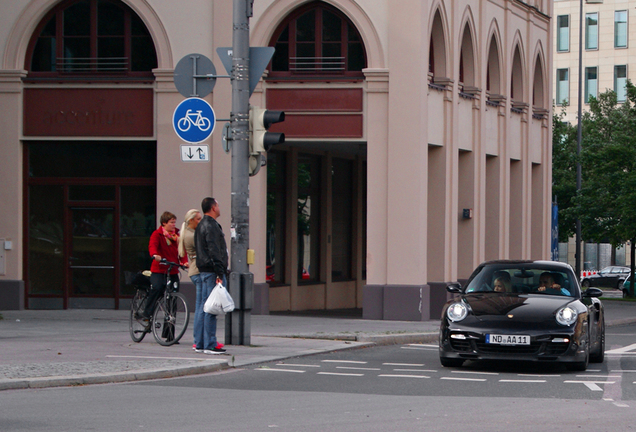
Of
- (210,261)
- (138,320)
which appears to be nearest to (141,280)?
(138,320)

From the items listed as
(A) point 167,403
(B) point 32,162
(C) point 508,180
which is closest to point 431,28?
(C) point 508,180

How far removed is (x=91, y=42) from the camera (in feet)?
70.2

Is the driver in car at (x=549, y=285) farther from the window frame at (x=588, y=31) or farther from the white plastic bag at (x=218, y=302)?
the window frame at (x=588, y=31)

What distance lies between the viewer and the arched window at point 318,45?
21.1 meters

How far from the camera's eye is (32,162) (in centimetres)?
2164

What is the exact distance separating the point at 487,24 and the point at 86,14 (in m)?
9.75

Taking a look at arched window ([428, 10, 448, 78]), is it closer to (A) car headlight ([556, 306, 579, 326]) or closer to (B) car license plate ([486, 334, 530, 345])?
(A) car headlight ([556, 306, 579, 326])

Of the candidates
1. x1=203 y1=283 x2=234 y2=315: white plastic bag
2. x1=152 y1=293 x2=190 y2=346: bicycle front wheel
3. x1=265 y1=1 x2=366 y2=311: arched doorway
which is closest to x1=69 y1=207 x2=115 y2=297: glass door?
x1=265 y1=1 x2=366 y2=311: arched doorway

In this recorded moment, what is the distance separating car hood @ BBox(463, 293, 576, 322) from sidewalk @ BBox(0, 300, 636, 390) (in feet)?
7.84

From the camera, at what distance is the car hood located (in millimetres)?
11969

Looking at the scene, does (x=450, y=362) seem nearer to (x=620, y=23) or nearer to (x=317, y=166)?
(x=317, y=166)

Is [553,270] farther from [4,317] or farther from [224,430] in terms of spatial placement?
[4,317]

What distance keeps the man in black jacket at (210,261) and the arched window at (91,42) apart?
9.14 m

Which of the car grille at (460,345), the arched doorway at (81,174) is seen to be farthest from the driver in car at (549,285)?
the arched doorway at (81,174)
